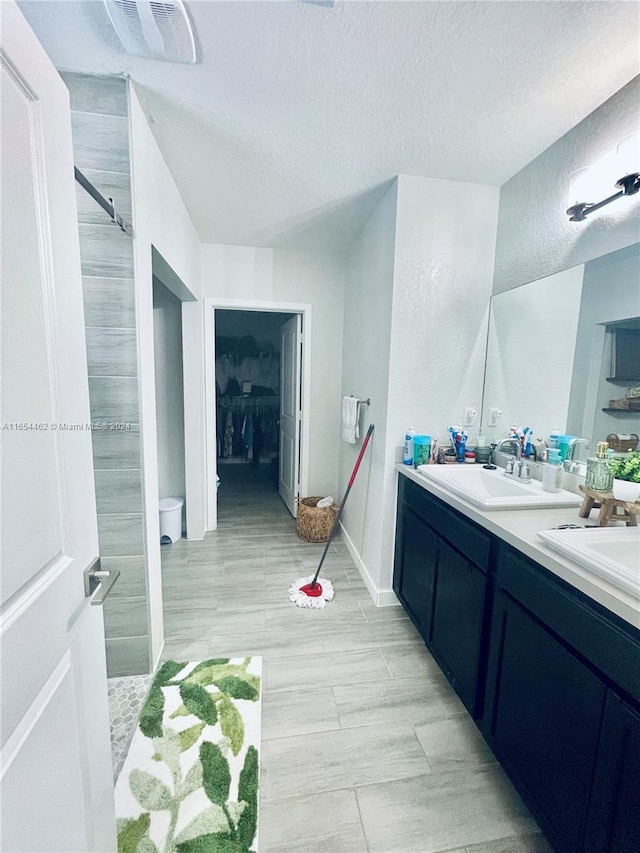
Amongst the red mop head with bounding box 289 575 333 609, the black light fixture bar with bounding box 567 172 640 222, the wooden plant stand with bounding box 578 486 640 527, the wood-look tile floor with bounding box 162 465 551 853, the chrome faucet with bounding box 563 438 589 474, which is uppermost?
the black light fixture bar with bounding box 567 172 640 222

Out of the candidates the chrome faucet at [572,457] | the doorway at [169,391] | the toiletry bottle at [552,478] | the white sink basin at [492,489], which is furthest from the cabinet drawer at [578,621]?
the doorway at [169,391]

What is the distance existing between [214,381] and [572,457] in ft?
8.98

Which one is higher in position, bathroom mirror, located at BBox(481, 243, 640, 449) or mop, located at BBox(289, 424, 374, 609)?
bathroom mirror, located at BBox(481, 243, 640, 449)

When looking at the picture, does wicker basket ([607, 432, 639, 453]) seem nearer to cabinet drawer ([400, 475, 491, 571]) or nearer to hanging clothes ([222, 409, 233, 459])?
cabinet drawer ([400, 475, 491, 571])

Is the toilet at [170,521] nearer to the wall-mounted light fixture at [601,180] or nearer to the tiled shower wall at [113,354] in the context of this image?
the tiled shower wall at [113,354]

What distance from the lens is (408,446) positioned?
2.05 metres

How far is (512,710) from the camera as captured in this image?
114 centimetres

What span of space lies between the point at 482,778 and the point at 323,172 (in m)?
2.83

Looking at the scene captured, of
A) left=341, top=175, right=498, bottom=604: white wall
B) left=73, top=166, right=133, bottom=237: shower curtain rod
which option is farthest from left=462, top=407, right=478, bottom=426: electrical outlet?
left=73, top=166, right=133, bottom=237: shower curtain rod

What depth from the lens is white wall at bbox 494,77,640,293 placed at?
1393 mm

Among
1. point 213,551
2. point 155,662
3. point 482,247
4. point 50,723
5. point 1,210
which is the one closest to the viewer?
point 1,210

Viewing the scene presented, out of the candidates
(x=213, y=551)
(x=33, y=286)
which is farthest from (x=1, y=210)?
(x=213, y=551)

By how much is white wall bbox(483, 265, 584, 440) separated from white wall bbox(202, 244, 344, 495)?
148cm

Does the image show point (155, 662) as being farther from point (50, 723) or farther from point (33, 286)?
point (33, 286)
